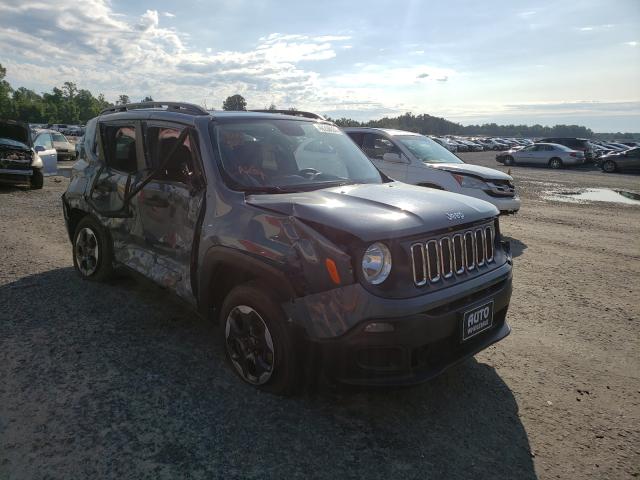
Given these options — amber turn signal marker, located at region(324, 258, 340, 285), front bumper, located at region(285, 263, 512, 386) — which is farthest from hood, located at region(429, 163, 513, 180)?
amber turn signal marker, located at region(324, 258, 340, 285)

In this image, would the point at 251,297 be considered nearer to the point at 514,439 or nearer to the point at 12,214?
the point at 514,439

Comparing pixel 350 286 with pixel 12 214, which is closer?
pixel 350 286

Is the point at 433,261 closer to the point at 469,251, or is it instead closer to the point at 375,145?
the point at 469,251

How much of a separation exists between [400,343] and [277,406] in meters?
1.04

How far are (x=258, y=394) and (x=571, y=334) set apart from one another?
10.2ft

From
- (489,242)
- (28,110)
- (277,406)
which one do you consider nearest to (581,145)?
(489,242)

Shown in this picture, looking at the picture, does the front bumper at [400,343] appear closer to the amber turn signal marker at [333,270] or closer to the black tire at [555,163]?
the amber turn signal marker at [333,270]

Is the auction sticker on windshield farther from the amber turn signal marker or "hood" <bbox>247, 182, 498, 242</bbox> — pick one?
the amber turn signal marker

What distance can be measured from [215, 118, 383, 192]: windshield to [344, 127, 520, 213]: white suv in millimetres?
4067

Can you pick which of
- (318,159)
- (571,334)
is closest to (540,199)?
(571,334)

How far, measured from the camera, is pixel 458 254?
3.16 metres

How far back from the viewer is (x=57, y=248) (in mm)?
7121

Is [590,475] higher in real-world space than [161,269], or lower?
lower

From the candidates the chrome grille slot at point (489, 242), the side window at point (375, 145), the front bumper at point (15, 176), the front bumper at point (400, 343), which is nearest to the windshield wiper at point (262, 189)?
the front bumper at point (400, 343)
